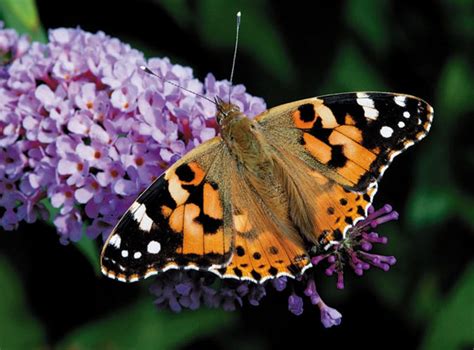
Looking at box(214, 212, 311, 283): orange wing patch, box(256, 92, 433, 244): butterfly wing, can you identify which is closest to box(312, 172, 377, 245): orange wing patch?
box(256, 92, 433, 244): butterfly wing

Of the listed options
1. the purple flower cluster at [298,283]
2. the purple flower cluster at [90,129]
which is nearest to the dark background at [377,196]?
the purple flower cluster at [90,129]

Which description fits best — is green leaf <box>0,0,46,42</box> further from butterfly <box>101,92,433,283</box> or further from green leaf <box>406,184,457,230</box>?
green leaf <box>406,184,457,230</box>

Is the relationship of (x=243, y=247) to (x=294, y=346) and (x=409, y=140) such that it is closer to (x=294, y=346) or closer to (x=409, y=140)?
(x=409, y=140)

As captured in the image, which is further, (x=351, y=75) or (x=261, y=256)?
(x=351, y=75)

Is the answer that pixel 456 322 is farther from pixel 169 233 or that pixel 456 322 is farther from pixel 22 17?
pixel 22 17

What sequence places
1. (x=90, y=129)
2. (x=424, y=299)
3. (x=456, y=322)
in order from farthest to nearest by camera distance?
(x=424, y=299) < (x=456, y=322) < (x=90, y=129)

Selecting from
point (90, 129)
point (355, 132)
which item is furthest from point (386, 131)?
point (90, 129)

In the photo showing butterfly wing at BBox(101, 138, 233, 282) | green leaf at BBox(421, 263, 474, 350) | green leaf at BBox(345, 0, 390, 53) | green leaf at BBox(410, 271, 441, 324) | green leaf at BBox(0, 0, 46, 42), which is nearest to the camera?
butterfly wing at BBox(101, 138, 233, 282)
